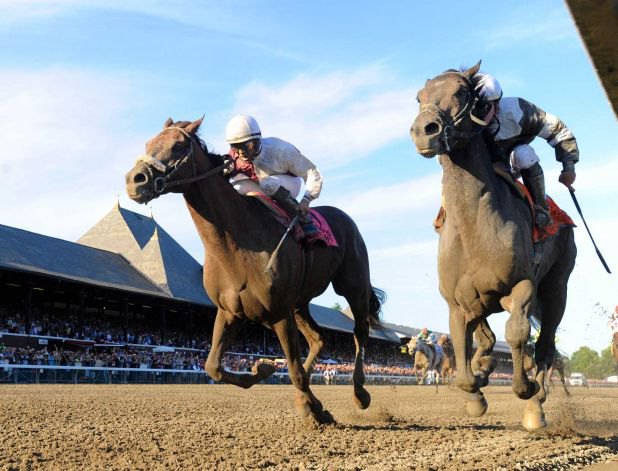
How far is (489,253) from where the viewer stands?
240 inches

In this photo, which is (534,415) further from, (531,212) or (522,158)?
(522,158)

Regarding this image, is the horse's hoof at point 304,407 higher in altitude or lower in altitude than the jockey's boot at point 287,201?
lower

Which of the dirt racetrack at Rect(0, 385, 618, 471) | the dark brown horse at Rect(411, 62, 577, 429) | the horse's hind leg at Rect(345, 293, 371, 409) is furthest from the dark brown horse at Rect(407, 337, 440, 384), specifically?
the dark brown horse at Rect(411, 62, 577, 429)

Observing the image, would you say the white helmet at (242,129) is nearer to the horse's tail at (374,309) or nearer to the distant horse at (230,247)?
the distant horse at (230,247)

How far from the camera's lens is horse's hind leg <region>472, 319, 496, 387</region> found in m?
6.55

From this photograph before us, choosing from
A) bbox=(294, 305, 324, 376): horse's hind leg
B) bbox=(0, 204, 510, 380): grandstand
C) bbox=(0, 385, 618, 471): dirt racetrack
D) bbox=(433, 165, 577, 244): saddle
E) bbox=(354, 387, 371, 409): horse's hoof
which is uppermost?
bbox=(0, 204, 510, 380): grandstand

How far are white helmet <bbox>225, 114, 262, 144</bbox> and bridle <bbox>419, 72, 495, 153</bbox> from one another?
→ 1.85m

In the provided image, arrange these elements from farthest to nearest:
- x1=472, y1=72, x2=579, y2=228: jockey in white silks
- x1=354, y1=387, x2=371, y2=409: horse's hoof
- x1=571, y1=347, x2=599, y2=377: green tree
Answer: x1=571, y1=347, x2=599, y2=377: green tree → x1=354, y1=387, x2=371, y2=409: horse's hoof → x1=472, y1=72, x2=579, y2=228: jockey in white silks

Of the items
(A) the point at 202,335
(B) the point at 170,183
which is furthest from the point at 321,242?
(A) the point at 202,335

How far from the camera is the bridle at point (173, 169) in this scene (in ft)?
21.9

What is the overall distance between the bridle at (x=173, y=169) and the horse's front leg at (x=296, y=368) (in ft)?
4.86

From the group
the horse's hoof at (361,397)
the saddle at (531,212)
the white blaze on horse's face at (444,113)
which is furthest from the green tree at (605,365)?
the white blaze on horse's face at (444,113)

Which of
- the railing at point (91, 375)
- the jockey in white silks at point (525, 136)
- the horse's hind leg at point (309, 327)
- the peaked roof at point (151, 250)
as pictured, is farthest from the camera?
the peaked roof at point (151, 250)

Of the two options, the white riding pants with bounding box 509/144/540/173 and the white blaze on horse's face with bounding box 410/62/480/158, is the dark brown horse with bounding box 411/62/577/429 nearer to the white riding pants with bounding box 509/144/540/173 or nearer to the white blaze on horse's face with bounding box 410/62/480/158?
the white blaze on horse's face with bounding box 410/62/480/158
